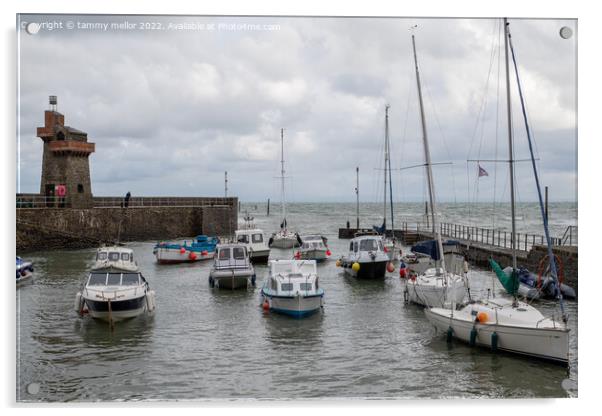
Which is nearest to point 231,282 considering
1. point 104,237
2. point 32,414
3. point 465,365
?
point 465,365

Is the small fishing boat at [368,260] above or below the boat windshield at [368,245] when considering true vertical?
below

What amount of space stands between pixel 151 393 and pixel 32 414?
2.64 meters

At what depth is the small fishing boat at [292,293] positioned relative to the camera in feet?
68.4

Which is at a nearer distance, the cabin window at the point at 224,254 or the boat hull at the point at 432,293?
the boat hull at the point at 432,293

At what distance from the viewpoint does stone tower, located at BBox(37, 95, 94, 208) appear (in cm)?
4862

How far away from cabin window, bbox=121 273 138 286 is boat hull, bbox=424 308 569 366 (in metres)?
10.3

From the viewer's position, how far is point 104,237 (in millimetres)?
50000

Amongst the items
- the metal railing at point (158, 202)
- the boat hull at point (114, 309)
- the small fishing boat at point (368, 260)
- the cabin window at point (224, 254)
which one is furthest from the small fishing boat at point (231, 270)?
the metal railing at point (158, 202)

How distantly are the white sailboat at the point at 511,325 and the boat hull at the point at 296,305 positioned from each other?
16.3ft

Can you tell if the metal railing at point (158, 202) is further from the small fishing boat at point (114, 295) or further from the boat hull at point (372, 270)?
the small fishing boat at point (114, 295)

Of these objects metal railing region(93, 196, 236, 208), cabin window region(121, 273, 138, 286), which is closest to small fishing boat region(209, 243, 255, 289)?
cabin window region(121, 273, 138, 286)

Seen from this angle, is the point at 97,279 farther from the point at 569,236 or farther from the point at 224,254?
the point at 569,236

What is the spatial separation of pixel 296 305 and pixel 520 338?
7891 mm
